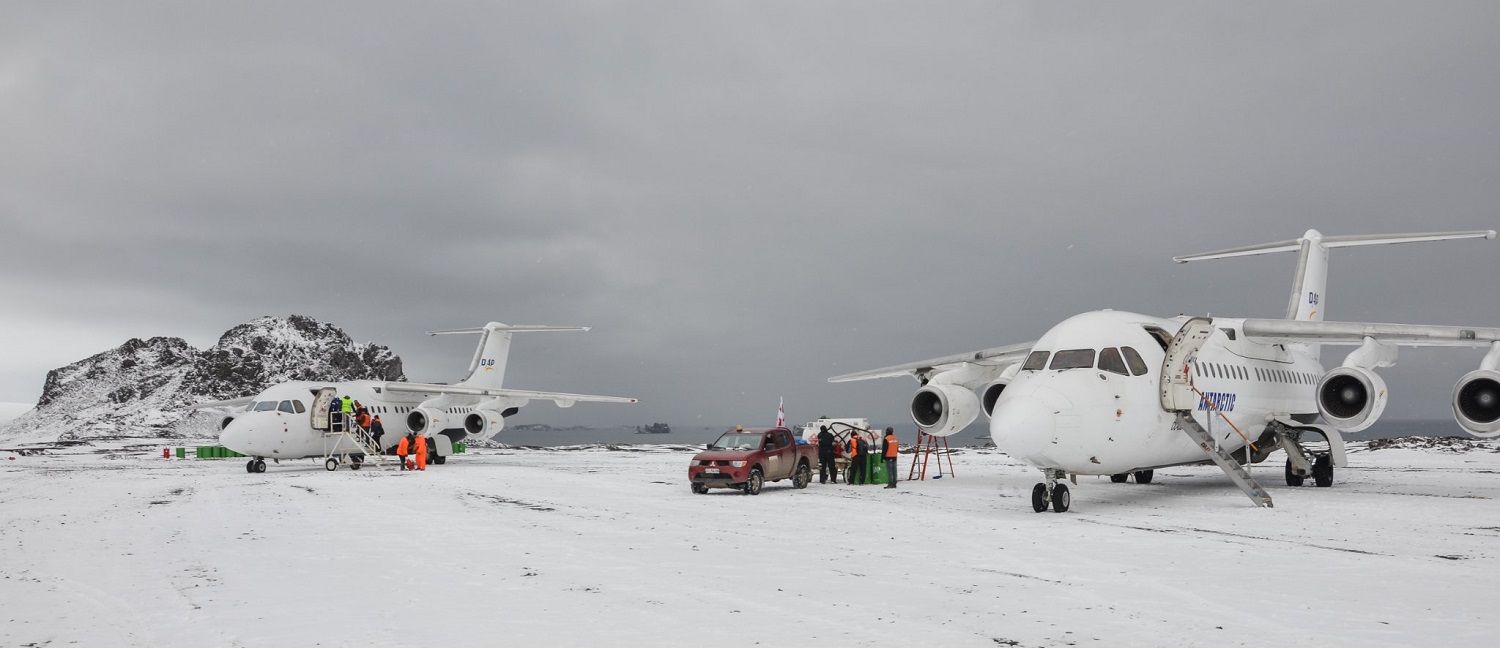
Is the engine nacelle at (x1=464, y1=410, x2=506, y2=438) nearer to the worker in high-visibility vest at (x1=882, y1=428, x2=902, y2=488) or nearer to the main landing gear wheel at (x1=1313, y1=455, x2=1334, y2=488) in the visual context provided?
the worker in high-visibility vest at (x1=882, y1=428, x2=902, y2=488)

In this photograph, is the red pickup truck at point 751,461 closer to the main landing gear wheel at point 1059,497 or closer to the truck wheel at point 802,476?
the truck wheel at point 802,476

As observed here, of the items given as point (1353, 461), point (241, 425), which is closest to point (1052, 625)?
point (241, 425)

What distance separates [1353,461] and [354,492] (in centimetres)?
2954

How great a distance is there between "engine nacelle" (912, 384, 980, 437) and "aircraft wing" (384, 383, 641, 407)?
49.2 ft

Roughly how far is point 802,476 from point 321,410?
626 inches

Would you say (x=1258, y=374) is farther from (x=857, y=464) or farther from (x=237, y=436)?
(x=237, y=436)

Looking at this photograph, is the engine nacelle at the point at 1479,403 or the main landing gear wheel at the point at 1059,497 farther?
the engine nacelle at the point at 1479,403

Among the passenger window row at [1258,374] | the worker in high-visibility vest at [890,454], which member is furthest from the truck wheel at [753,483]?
the passenger window row at [1258,374]

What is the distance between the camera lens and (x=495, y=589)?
8.17m

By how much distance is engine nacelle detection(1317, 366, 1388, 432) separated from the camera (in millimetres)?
16453

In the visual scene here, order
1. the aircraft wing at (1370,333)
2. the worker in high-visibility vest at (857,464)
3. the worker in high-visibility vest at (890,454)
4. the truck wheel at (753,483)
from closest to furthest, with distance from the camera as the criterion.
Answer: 1. the aircraft wing at (1370,333)
2. the truck wheel at (753,483)
3. the worker in high-visibility vest at (890,454)
4. the worker in high-visibility vest at (857,464)

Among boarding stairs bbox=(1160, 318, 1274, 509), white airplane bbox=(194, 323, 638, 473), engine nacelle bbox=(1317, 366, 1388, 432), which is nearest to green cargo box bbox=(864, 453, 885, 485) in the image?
boarding stairs bbox=(1160, 318, 1274, 509)

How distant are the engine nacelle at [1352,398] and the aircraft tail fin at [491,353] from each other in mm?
27670

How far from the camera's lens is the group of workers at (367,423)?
28.6 m
